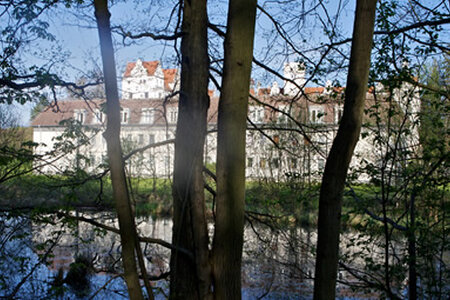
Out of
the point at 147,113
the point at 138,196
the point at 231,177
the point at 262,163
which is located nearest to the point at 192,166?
the point at 231,177

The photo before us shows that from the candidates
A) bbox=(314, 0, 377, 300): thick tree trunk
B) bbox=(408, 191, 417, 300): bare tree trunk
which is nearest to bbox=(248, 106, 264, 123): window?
bbox=(408, 191, 417, 300): bare tree trunk

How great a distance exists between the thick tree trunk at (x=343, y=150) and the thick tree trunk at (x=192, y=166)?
0.72 meters

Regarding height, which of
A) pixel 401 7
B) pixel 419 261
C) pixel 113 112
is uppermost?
pixel 401 7

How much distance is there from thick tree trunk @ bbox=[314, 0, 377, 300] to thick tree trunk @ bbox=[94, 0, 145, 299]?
3.79 feet

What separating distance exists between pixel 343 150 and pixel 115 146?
1312 mm

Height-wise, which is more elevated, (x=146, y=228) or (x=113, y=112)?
(x=113, y=112)

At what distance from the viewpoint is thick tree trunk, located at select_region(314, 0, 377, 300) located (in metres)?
2.44

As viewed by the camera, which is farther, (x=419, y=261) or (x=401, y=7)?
(x=419, y=261)

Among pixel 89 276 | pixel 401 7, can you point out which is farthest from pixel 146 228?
pixel 401 7

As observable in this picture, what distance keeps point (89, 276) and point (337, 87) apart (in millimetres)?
7005

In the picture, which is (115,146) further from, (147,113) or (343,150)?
(147,113)

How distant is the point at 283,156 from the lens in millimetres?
12977

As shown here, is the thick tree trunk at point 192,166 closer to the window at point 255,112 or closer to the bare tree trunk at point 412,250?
the bare tree trunk at point 412,250

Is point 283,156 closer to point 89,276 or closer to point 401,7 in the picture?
point 89,276
